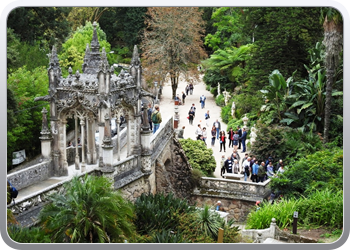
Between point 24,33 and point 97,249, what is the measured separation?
66.4ft

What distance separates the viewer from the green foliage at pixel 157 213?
53.7 ft

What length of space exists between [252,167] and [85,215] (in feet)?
46.5

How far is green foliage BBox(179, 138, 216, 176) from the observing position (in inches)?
1120

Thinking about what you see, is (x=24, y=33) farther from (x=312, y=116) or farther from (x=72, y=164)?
(x=312, y=116)

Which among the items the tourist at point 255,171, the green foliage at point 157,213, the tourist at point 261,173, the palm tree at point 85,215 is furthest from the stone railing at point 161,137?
the palm tree at point 85,215

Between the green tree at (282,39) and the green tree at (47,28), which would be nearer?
the green tree at (47,28)

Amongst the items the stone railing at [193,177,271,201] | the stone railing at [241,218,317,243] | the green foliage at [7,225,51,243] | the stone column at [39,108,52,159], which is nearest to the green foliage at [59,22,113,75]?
the stone railing at [193,177,271,201]

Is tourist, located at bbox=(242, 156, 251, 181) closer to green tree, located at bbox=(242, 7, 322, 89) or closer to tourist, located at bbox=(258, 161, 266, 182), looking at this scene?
tourist, located at bbox=(258, 161, 266, 182)

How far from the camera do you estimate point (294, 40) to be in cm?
3344

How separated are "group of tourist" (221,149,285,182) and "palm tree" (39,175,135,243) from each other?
12791 mm

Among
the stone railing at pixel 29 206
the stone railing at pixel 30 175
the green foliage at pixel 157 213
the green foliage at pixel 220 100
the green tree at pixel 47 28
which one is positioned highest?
the green tree at pixel 47 28

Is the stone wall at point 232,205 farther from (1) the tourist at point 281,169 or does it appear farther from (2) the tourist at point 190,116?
(2) the tourist at point 190,116

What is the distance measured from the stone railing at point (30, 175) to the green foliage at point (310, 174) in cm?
889

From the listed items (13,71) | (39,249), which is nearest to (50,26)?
(13,71)
